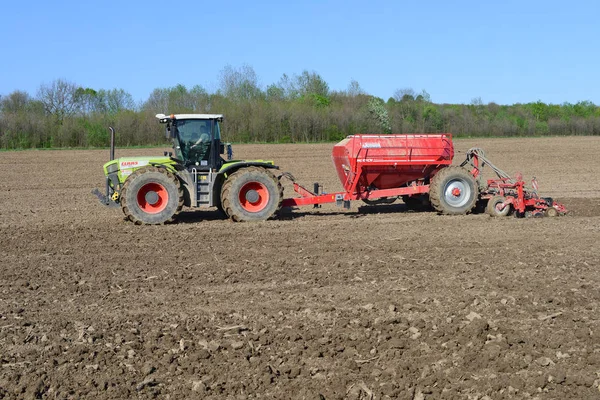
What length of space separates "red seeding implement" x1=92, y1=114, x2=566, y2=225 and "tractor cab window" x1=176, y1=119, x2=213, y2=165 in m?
0.02

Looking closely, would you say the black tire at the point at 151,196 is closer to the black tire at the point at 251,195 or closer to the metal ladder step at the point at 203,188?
the metal ladder step at the point at 203,188

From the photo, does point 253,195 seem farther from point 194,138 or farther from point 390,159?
point 390,159

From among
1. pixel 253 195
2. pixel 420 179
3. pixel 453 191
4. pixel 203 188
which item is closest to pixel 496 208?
pixel 453 191

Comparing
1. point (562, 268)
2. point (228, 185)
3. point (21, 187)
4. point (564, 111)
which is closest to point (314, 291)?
point (562, 268)

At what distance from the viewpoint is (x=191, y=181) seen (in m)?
12.7

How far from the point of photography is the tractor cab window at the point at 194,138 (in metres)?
12.7

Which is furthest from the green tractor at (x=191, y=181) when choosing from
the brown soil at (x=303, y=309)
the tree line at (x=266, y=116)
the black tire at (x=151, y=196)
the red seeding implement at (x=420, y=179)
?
the tree line at (x=266, y=116)

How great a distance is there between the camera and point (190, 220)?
1341 cm

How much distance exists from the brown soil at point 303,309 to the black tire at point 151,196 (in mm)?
269

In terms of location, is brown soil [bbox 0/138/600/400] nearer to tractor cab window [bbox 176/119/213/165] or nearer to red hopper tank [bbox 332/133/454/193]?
red hopper tank [bbox 332/133/454/193]

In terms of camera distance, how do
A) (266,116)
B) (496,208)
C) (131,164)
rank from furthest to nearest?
(266,116) → (496,208) → (131,164)

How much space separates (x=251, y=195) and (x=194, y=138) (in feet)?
4.73

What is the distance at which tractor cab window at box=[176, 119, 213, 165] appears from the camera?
12.7 meters

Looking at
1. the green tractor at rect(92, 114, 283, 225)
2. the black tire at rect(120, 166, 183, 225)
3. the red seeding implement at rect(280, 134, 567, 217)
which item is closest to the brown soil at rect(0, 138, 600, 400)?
the black tire at rect(120, 166, 183, 225)
